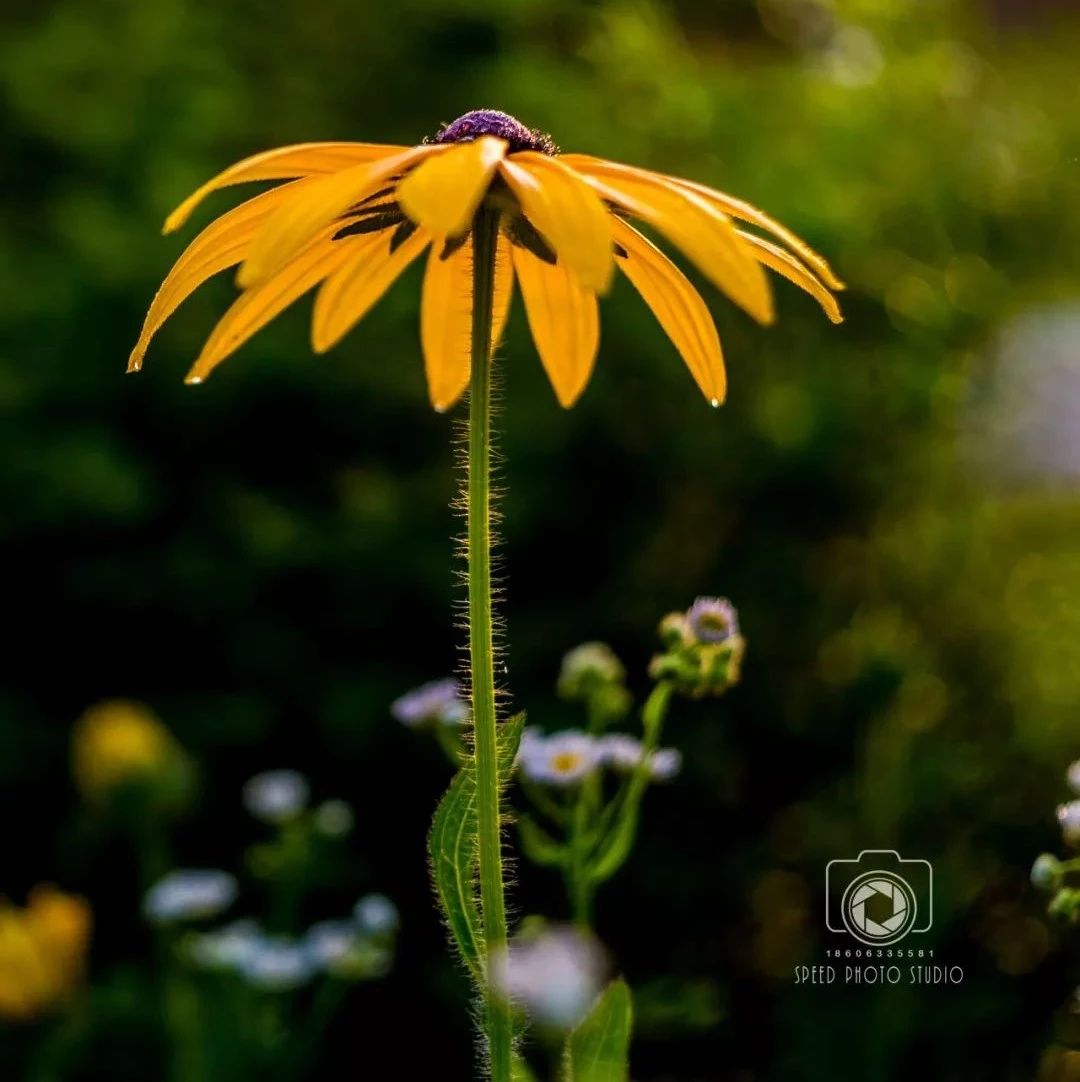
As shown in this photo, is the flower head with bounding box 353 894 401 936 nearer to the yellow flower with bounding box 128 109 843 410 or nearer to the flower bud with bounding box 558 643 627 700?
the flower bud with bounding box 558 643 627 700

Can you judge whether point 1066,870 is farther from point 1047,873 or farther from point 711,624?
point 711,624

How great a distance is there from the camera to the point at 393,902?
294cm

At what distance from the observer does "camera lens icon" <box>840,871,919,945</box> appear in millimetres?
1947

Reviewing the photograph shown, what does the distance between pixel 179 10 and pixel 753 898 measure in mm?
2228

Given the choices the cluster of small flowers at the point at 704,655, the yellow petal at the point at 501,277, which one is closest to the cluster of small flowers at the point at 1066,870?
the cluster of small flowers at the point at 704,655

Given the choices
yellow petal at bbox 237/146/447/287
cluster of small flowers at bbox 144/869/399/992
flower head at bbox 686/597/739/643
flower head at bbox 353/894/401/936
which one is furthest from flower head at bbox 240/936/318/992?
yellow petal at bbox 237/146/447/287

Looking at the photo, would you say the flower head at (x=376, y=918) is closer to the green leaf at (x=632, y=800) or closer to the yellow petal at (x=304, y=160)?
the green leaf at (x=632, y=800)

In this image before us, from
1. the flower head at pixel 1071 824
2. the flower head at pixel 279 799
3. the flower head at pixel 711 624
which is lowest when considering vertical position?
the flower head at pixel 1071 824

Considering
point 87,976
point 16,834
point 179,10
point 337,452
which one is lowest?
point 87,976

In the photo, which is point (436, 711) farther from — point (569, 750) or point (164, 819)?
point (164, 819)

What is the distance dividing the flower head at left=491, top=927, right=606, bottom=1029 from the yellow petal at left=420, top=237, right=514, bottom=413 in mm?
558

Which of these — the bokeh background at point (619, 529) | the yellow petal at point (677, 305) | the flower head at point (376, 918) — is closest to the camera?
the yellow petal at point (677, 305)

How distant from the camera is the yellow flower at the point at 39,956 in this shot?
2.48 m

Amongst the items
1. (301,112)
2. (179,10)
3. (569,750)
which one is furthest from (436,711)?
(179,10)
